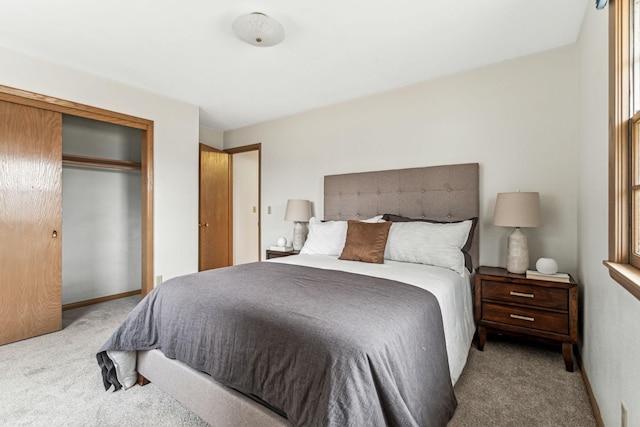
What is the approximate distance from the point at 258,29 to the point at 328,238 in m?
1.87

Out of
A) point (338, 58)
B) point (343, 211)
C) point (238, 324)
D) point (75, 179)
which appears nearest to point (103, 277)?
point (75, 179)

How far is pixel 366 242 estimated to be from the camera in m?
2.62

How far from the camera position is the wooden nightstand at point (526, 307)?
206cm

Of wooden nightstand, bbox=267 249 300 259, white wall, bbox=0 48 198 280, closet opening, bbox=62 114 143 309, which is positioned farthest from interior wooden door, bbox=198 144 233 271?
wooden nightstand, bbox=267 249 300 259

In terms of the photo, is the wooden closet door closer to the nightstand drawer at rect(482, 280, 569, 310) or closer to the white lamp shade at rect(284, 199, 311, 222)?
the white lamp shade at rect(284, 199, 311, 222)

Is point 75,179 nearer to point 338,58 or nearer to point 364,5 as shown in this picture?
point 338,58

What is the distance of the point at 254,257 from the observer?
215 inches

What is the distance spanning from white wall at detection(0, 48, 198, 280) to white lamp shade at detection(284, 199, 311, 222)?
121 centimetres

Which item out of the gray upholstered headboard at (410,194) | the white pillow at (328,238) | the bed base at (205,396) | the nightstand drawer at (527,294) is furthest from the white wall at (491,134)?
the bed base at (205,396)

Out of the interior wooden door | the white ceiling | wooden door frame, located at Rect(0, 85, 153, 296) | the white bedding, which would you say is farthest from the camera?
the interior wooden door

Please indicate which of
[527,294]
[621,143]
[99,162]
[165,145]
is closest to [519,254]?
[527,294]

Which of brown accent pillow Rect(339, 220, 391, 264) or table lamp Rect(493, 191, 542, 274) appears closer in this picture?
table lamp Rect(493, 191, 542, 274)

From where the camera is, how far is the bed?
1069 mm

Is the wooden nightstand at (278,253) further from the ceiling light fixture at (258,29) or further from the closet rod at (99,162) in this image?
the ceiling light fixture at (258,29)
